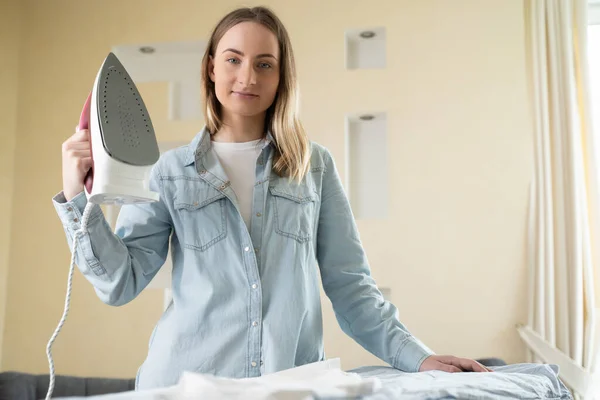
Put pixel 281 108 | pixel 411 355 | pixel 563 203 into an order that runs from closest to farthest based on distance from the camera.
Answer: pixel 411 355 → pixel 281 108 → pixel 563 203

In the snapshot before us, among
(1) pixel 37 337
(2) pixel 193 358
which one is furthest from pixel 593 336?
(1) pixel 37 337

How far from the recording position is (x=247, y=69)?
1295 millimetres

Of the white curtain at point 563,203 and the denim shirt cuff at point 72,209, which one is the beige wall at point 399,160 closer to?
the white curtain at point 563,203

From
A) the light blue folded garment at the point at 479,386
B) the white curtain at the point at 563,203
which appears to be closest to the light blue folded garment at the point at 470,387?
the light blue folded garment at the point at 479,386

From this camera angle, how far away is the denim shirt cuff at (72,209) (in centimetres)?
103

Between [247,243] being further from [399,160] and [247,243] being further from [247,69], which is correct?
[399,160]

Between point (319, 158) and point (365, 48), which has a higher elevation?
point (365, 48)

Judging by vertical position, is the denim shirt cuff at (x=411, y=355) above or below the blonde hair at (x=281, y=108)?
below

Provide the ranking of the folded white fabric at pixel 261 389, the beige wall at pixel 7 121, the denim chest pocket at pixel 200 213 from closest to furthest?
the folded white fabric at pixel 261 389, the denim chest pocket at pixel 200 213, the beige wall at pixel 7 121

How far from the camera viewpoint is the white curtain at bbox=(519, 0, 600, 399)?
8.92ft

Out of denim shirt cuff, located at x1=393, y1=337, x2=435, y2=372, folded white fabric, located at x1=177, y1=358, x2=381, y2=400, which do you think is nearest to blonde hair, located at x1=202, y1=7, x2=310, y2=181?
denim shirt cuff, located at x1=393, y1=337, x2=435, y2=372

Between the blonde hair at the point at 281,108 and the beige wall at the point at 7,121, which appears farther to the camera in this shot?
the beige wall at the point at 7,121

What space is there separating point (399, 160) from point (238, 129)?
162 cm

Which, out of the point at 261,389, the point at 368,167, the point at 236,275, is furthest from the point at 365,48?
the point at 261,389
